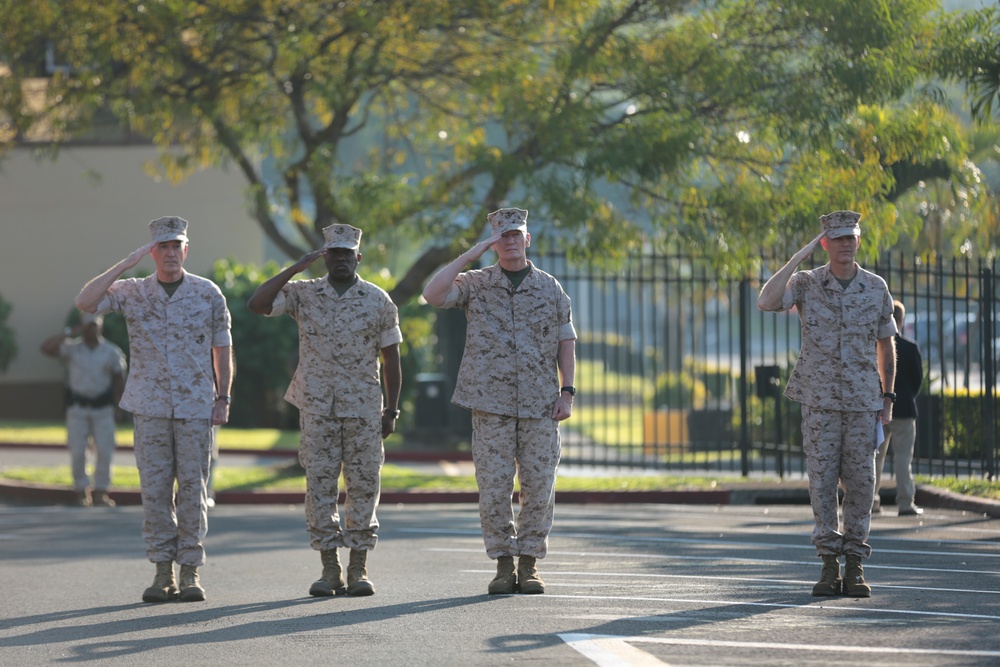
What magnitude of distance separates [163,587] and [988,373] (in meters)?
8.58

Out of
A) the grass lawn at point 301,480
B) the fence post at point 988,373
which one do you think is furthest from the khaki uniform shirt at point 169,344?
the fence post at point 988,373

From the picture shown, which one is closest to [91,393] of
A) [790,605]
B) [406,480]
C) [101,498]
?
[101,498]

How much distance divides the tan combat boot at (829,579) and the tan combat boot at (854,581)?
2.0 inches

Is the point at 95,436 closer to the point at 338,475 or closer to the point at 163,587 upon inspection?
the point at 163,587

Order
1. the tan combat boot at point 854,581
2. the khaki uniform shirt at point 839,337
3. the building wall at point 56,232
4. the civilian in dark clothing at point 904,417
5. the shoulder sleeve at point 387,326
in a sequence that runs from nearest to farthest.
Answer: the tan combat boot at point 854,581 → the khaki uniform shirt at point 839,337 → the shoulder sleeve at point 387,326 → the civilian in dark clothing at point 904,417 → the building wall at point 56,232

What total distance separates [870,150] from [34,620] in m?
10.2

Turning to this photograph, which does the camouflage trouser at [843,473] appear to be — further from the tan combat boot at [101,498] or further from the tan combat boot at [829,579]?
the tan combat boot at [101,498]

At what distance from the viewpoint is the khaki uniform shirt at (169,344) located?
28.7 feet

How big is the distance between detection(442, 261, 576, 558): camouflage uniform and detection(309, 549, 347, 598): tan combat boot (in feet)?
2.82

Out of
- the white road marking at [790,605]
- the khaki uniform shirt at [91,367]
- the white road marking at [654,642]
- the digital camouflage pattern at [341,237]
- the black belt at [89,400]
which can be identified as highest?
the digital camouflage pattern at [341,237]

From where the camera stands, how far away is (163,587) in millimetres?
8672

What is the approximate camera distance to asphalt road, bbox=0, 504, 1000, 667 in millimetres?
6773

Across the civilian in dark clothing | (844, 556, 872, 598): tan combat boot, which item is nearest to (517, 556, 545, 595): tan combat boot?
(844, 556, 872, 598): tan combat boot

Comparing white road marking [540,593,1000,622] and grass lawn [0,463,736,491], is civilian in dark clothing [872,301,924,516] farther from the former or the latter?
white road marking [540,593,1000,622]
